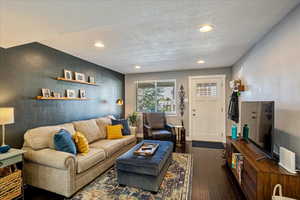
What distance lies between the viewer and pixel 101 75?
4.20 meters

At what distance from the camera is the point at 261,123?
1922 millimetres

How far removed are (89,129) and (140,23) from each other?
233 cm

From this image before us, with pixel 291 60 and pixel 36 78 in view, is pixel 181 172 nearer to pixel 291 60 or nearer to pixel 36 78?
pixel 291 60

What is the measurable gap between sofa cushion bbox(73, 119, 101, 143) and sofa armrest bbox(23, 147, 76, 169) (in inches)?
32.3

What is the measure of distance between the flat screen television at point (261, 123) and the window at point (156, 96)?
111 inches

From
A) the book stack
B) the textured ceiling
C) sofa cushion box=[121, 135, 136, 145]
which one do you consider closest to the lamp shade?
the textured ceiling

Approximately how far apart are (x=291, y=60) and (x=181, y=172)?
229 centimetres

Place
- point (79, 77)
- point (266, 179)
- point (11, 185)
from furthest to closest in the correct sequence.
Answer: point (79, 77) → point (11, 185) → point (266, 179)

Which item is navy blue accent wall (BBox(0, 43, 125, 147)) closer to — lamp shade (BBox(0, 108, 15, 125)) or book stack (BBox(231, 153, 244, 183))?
lamp shade (BBox(0, 108, 15, 125))

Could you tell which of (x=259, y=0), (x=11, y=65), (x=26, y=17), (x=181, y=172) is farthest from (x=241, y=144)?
(x=11, y=65)

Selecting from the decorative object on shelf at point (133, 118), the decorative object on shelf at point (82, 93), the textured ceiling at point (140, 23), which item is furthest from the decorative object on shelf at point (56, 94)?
the decorative object on shelf at point (133, 118)

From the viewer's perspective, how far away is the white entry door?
4582 millimetres

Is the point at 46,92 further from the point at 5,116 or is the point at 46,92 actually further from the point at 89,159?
the point at 89,159

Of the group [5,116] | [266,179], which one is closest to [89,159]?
[5,116]
